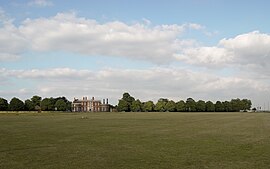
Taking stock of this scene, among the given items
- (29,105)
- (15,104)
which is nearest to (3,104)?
(15,104)

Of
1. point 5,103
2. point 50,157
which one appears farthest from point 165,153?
point 5,103

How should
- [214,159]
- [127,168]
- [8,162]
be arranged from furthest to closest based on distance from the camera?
[214,159] → [8,162] → [127,168]

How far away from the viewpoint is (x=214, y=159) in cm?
1673

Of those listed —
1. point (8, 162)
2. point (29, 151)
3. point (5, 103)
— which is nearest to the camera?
point (8, 162)

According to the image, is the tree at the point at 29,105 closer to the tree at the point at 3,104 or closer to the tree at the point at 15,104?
the tree at the point at 15,104

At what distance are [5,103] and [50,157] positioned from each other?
18379 centimetres

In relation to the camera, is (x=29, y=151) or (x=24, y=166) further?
(x=29, y=151)

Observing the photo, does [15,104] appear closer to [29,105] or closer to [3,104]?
[3,104]

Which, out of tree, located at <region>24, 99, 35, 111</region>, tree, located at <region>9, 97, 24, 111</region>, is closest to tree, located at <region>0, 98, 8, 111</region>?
tree, located at <region>9, 97, 24, 111</region>

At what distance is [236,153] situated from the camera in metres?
19.0

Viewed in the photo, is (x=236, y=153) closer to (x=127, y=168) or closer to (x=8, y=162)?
(x=127, y=168)

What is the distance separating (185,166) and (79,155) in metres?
5.76

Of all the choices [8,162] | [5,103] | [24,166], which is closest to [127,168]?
[24,166]

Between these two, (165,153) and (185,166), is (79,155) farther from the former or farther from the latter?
(185,166)
